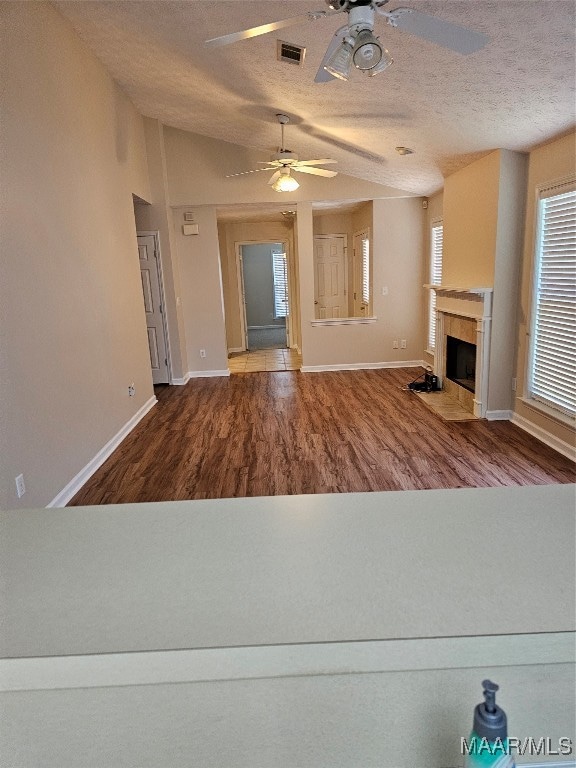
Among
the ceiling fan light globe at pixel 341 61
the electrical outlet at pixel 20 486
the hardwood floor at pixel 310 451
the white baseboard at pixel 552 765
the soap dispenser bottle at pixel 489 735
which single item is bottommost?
the hardwood floor at pixel 310 451

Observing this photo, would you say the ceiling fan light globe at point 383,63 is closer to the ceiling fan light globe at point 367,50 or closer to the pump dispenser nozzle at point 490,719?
the ceiling fan light globe at point 367,50

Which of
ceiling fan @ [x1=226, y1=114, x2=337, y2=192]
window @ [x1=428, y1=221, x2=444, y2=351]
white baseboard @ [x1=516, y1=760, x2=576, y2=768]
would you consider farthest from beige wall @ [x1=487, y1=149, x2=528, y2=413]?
white baseboard @ [x1=516, y1=760, x2=576, y2=768]

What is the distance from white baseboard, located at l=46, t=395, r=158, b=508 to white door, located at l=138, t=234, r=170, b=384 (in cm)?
147

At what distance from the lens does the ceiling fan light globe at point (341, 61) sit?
2.05 metres

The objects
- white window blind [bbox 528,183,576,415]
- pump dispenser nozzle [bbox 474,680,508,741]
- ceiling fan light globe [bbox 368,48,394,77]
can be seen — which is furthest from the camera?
white window blind [bbox 528,183,576,415]

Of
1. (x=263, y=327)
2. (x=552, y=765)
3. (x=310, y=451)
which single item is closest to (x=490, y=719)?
(x=552, y=765)

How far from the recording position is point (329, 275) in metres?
8.50

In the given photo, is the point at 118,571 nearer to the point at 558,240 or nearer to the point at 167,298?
the point at 558,240

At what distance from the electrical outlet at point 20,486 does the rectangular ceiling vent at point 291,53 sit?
3.25 meters

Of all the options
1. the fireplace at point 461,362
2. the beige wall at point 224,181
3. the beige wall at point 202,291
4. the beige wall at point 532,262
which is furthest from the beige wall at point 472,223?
the beige wall at point 202,291

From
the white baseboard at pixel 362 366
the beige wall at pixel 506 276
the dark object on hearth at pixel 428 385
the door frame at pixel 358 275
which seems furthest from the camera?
the door frame at pixel 358 275

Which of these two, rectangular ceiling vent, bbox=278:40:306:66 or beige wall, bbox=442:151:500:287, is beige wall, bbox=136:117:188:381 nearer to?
rectangular ceiling vent, bbox=278:40:306:66

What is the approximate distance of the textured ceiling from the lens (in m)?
2.52

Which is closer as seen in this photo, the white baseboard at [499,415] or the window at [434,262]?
the white baseboard at [499,415]
